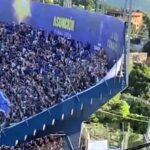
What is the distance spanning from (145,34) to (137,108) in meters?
3.43

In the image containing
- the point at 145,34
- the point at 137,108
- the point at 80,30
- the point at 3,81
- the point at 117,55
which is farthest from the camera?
the point at 145,34

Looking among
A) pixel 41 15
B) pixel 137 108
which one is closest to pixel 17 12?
pixel 41 15

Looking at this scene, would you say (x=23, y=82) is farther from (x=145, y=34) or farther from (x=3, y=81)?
(x=145, y=34)

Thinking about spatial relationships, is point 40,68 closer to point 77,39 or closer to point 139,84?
point 77,39

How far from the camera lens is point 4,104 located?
5258 mm

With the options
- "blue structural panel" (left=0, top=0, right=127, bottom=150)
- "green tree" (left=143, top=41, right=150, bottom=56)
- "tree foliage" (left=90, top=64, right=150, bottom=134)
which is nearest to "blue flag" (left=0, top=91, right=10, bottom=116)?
"blue structural panel" (left=0, top=0, right=127, bottom=150)

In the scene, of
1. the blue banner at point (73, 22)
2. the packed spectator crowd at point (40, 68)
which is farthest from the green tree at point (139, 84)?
the blue banner at point (73, 22)

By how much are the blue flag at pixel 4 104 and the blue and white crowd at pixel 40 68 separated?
0.04 m

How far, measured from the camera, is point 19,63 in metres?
5.52

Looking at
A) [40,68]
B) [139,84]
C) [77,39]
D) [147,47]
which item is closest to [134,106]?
[139,84]

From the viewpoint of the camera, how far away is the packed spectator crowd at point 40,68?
509 cm

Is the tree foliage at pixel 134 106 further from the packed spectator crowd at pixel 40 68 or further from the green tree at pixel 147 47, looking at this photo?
the packed spectator crowd at pixel 40 68

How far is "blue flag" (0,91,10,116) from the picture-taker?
5.24m

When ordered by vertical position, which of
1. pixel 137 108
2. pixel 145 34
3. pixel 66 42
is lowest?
pixel 137 108
